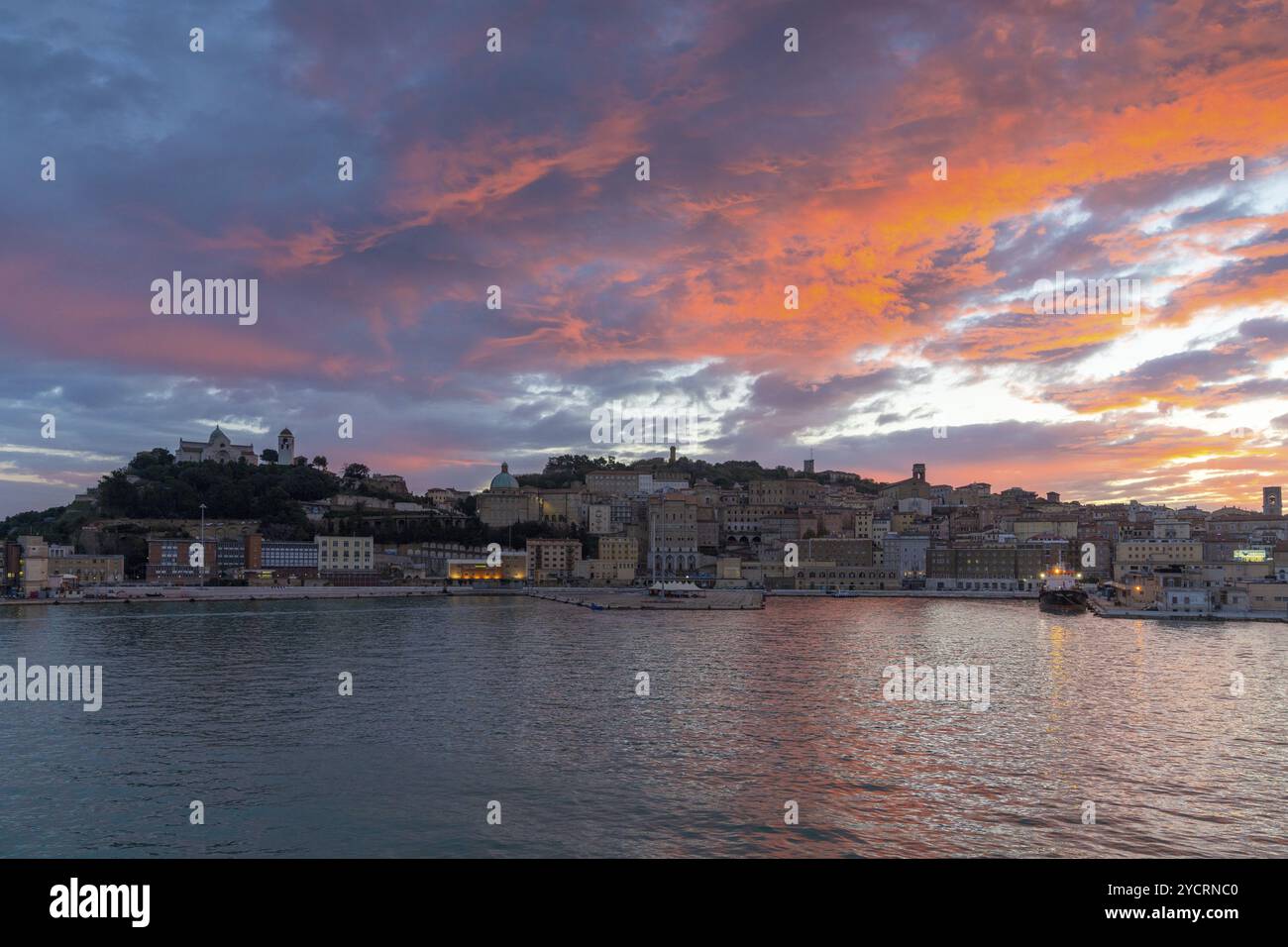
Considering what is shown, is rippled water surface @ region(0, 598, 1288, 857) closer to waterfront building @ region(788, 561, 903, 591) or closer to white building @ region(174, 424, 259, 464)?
waterfront building @ region(788, 561, 903, 591)

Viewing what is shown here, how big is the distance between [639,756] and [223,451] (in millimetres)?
110424

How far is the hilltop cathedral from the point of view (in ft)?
361

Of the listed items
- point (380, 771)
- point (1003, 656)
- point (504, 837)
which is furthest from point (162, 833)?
Answer: point (1003, 656)

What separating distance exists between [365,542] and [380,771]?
73553 mm

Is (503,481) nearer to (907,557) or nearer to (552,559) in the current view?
(552,559)

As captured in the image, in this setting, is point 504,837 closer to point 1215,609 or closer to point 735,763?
point 735,763

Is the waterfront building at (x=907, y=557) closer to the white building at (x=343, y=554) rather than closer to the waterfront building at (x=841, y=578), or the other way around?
the waterfront building at (x=841, y=578)

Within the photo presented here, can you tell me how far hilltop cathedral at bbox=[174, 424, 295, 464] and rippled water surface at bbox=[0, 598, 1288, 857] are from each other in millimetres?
86733

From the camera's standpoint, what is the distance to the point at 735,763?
14.1 meters

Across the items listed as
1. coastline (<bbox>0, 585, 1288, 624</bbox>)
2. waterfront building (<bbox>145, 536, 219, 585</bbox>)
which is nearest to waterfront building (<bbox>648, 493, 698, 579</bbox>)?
coastline (<bbox>0, 585, 1288, 624</bbox>)

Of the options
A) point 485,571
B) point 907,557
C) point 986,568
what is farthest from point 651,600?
point 986,568

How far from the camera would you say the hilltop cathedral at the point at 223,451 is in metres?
110

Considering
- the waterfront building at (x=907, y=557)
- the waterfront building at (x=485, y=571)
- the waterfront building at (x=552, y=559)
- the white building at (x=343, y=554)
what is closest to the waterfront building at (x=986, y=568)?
the waterfront building at (x=907, y=557)

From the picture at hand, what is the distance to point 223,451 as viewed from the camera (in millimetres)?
111438
